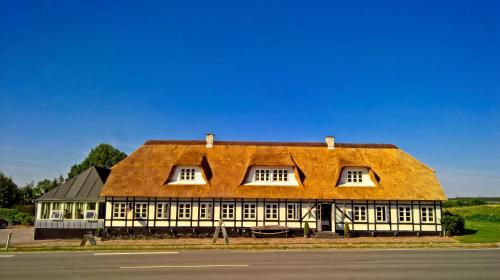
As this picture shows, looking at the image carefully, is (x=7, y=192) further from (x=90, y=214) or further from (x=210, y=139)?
(x=210, y=139)

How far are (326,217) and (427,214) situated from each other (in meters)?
7.93

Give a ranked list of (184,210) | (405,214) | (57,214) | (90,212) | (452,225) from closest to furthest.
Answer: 1. (452,225)
2. (184,210)
3. (405,214)
4. (57,214)
5. (90,212)

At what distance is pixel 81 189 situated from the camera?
32.4m

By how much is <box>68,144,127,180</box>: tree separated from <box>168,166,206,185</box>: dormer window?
34.4 metres

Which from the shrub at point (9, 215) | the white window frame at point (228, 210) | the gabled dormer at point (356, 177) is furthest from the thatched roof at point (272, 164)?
the shrub at point (9, 215)

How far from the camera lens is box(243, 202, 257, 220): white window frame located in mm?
30562

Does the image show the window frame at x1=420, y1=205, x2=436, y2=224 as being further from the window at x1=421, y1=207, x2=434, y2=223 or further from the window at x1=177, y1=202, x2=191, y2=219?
the window at x1=177, y1=202, x2=191, y2=219

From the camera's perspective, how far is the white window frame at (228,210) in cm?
3044

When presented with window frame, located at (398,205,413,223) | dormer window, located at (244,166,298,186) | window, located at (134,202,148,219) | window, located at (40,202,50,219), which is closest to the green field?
window frame, located at (398,205,413,223)

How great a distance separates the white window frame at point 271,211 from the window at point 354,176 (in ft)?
21.6

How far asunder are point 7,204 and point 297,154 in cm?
4571

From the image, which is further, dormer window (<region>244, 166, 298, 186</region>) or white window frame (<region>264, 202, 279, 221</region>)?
dormer window (<region>244, 166, 298, 186</region>)

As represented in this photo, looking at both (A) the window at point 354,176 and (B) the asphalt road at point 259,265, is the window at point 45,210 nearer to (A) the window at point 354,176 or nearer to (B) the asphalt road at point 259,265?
(B) the asphalt road at point 259,265

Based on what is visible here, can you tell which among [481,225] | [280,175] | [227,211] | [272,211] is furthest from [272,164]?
[481,225]
